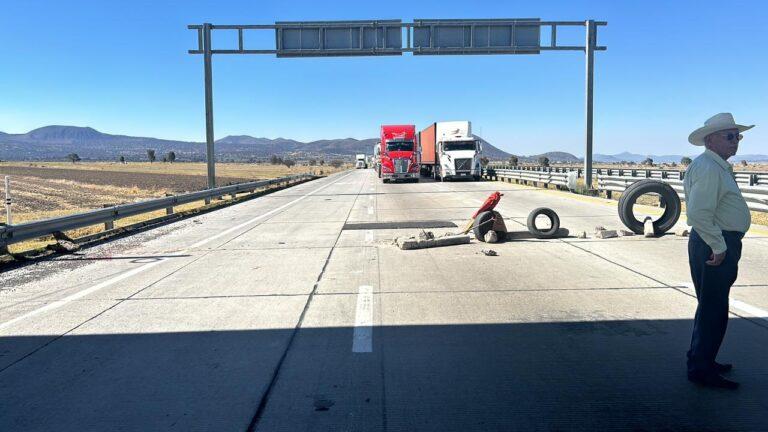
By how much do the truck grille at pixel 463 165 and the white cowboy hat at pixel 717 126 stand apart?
35961mm

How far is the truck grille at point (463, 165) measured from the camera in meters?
40.1

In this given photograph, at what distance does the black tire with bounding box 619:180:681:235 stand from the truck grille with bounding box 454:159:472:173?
2784 centimetres

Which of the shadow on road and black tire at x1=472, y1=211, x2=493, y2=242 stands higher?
black tire at x1=472, y1=211, x2=493, y2=242

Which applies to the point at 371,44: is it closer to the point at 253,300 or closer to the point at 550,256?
the point at 550,256

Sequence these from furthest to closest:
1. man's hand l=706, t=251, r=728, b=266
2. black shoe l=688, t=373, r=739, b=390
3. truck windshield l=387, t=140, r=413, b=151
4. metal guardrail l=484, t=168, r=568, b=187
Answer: truck windshield l=387, t=140, r=413, b=151 → metal guardrail l=484, t=168, r=568, b=187 → black shoe l=688, t=373, r=739, b=390 → man's hand l=706, t=251, r=728, b=266

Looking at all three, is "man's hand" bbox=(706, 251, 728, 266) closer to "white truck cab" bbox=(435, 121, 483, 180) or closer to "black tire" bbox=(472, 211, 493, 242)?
"black tire" bbox=(472, 211, 493, 242)

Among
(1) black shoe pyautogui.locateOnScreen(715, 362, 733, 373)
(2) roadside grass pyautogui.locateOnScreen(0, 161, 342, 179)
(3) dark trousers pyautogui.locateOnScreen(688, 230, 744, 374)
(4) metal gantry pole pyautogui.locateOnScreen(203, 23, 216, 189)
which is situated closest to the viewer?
(3) dark trousers pyautogui.locateOnScreen(688, 230, 744, 374)

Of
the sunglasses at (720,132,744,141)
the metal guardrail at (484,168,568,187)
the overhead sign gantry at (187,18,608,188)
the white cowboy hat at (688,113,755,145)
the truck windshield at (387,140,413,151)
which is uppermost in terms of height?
the overhead sign gantry at (187,18,608,188)

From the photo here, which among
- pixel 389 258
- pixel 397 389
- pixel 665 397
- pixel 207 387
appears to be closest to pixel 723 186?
pixel 665 397

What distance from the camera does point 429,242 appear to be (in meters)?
11.3

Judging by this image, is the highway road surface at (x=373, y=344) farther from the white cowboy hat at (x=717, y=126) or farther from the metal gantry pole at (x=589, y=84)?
the metal gantry pole at (x=589, y=84)

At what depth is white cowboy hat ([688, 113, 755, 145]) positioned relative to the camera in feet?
13.7

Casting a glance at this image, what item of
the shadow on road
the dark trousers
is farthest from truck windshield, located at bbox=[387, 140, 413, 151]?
the dark trousers

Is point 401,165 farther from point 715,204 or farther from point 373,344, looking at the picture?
point 715,204
